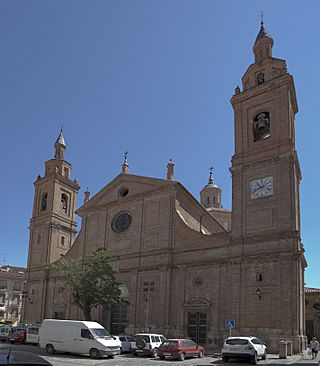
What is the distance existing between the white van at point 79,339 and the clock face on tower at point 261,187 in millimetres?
14504

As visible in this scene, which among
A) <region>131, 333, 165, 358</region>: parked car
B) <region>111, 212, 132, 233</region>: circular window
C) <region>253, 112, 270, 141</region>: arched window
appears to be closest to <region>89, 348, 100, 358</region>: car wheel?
<region>131, 333, 165, 358</region>: parked car

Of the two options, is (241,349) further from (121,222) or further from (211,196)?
(211,196)

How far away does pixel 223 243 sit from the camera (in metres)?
32.5

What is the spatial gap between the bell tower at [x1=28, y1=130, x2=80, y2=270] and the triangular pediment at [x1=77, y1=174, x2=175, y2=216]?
5782 mm

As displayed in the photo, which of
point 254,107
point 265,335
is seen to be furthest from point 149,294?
point 254,107

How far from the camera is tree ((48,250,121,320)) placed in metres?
31.4

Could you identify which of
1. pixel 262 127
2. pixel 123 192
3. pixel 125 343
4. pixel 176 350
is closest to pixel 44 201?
pixel 123 192

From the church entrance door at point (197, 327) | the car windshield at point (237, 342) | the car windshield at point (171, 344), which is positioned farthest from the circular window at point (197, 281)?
the car windshield at point (237, 342)

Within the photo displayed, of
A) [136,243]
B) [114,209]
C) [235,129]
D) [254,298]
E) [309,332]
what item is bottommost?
[309,332]

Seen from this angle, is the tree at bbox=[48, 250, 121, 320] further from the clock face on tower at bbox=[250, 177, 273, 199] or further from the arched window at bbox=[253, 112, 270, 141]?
the arched window at bbox=[253, 112, 270, 141]

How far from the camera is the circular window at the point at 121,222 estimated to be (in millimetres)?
40037

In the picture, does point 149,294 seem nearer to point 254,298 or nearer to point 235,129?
point 254,298

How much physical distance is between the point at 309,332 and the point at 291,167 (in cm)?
1989

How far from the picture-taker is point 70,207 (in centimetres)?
5122
